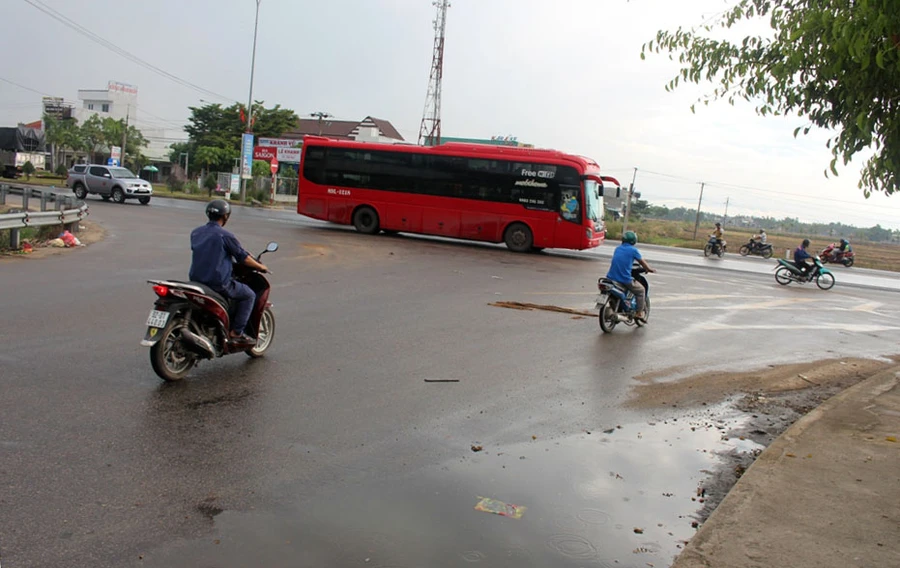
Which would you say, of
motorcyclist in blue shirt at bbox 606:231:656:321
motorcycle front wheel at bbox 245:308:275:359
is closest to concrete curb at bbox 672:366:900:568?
motorcycle front wheel at bbox 245:308:275:359

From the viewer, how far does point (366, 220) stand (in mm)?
27812

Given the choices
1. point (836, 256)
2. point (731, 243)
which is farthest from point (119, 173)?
point (731, 243)

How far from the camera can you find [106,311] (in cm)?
1006

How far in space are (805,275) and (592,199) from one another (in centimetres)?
695

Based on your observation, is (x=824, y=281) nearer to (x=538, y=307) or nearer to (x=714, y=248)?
(x=714, y=248)

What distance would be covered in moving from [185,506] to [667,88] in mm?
5736

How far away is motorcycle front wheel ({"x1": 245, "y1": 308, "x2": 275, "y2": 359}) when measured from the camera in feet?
26.9

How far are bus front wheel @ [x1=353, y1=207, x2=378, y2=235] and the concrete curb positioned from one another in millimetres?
21637

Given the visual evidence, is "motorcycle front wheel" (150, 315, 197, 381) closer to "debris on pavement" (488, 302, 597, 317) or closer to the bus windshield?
"debris on pavement" (488, 302, 597, 317)

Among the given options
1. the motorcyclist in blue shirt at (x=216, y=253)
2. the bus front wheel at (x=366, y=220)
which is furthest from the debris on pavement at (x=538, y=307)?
the bus front wheel at (x=366, y=220)

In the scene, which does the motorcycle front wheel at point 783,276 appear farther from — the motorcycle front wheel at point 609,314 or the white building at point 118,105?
the white building at point 118,105

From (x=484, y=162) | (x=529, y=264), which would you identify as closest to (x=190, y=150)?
→ (x=484, y=162)

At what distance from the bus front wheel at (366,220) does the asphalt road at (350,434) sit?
14.4 m

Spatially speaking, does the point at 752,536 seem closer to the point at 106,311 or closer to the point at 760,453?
the point at 760,453
